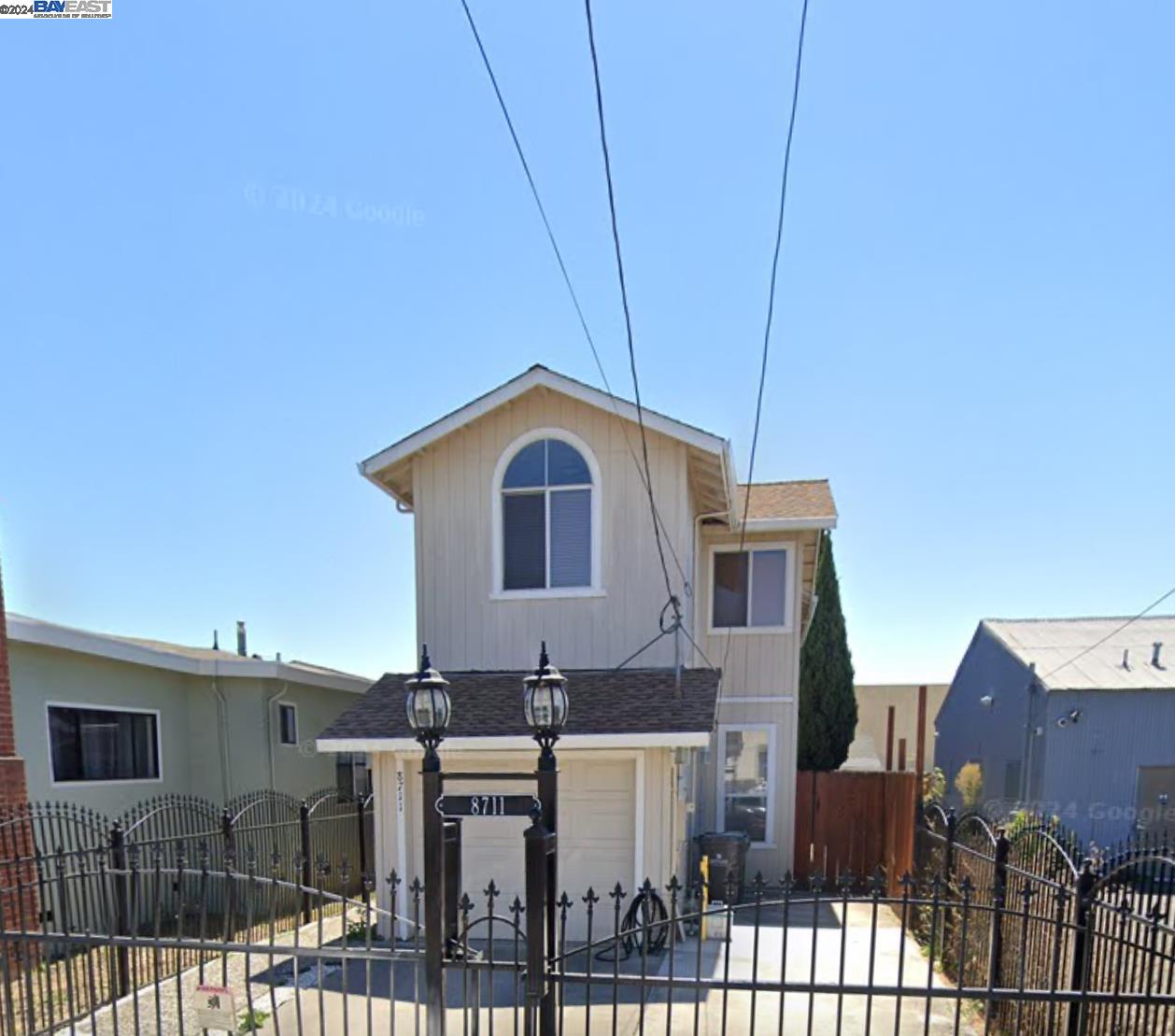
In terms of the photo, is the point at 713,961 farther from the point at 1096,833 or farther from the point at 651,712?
the point at 1096,833

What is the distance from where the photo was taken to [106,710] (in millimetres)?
8312

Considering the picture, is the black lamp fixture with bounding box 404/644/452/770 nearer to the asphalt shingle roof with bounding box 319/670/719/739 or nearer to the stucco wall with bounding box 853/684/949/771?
the asphalt shingle roof with bounding box 319/670/719/739

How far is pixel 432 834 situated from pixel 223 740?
786 cm

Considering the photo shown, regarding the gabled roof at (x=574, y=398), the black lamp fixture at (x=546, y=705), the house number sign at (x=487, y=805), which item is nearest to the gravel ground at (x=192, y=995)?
the house number sign at (x=487, y=805)

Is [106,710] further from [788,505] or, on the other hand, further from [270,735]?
[788,505]

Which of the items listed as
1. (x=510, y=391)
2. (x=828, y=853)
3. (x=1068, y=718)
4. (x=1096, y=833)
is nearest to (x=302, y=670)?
(x=510, y=391)

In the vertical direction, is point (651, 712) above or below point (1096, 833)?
above

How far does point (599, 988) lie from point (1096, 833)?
11.9 m

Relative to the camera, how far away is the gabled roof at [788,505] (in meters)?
8.55

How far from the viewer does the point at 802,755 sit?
12.0m

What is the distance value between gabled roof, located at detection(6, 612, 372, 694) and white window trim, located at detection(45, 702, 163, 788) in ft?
1.89

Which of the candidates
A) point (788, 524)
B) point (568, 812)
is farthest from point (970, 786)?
point (568, 812)

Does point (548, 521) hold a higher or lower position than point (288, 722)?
higher

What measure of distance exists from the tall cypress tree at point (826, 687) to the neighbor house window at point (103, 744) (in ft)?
33.3
